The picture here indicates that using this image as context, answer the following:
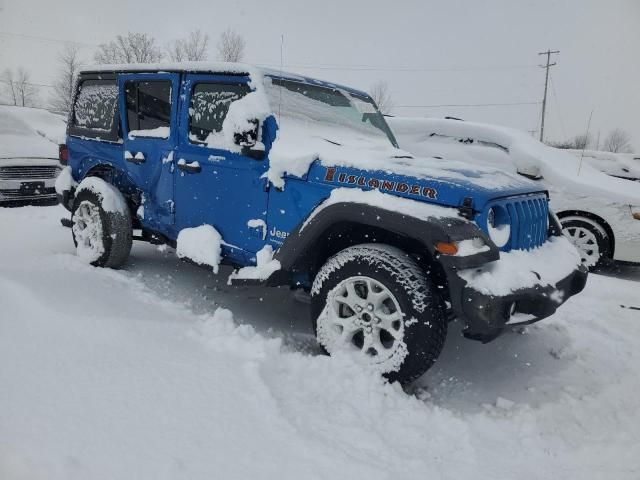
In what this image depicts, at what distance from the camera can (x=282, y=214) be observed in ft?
10.8

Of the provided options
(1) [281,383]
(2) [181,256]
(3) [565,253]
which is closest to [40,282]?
(2) [181,256]

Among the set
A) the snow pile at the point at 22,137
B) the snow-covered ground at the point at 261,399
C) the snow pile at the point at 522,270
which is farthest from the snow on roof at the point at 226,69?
the snow pile at the point at 22,137

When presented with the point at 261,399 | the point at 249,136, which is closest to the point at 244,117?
the point at 249,136

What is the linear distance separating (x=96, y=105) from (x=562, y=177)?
5675mm

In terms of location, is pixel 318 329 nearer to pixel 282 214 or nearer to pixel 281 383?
pixel 281 383

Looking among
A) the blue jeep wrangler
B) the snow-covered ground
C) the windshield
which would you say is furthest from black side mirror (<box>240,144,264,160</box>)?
the snow-covered ground

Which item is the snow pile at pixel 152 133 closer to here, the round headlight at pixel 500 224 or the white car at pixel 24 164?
the round headlight at pixel 500 224

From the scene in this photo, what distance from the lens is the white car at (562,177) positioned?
19.5ft

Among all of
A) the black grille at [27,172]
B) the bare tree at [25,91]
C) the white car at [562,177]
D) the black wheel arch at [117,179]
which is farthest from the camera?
the bare tree at [25,91]

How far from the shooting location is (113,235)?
4258 millimetres

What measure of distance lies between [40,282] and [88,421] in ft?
6.10

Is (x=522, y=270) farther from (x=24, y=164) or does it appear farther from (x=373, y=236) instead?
(x=24, y=164)

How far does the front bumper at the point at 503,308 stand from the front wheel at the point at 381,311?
0.21 metres

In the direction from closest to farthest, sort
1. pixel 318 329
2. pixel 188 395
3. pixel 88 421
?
pixel 88 421, pixel 188 395, pixel 318 329
